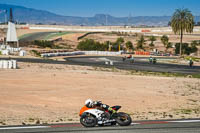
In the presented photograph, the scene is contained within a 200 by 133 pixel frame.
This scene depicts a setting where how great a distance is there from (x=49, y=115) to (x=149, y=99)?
8489 millimetres

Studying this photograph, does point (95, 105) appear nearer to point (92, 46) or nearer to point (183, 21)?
point (183, 21)

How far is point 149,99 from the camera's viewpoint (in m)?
23.5

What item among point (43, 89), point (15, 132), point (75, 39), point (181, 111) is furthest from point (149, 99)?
point (75, 39)

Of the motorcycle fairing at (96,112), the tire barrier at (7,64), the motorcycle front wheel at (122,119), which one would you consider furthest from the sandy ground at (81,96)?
the tire barrier at (7,64)

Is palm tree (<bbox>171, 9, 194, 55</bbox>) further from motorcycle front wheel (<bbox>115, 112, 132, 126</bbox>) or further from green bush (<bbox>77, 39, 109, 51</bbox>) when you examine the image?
motorcycle front wheel (<bbox>115, 112, 132, 126</bbox>)

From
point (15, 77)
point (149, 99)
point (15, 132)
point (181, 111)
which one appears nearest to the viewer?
point (15, 132)

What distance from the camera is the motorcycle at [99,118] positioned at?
45.4 ft

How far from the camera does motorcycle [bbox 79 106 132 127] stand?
13844 mm

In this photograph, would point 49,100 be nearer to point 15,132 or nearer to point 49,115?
point 49,115

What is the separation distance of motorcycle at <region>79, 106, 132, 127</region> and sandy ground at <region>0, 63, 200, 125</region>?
2.33m

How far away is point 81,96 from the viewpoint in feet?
76.6

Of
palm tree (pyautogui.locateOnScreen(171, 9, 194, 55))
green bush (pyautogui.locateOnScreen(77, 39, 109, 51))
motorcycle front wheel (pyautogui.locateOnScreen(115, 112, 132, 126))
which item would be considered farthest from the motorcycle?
green bush (pyautogui.locateOnScreen(77, 39, 109, 51))

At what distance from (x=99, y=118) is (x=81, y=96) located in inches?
377

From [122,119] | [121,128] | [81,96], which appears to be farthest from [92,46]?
[121,128]
